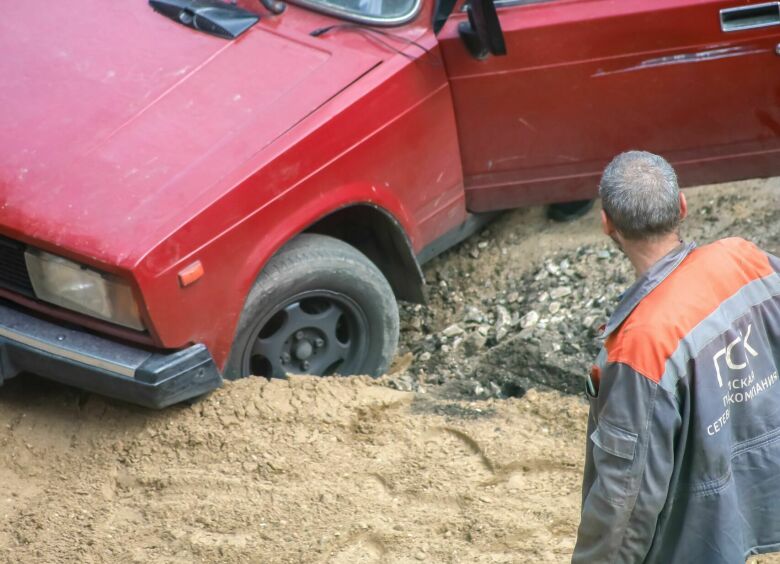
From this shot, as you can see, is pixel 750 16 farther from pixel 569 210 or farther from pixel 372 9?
pixel 372 9

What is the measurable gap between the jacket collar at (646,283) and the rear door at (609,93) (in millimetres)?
2296

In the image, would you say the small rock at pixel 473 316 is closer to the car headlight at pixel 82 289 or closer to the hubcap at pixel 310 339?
the hubcap at pixel 310 339

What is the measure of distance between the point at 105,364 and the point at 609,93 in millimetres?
2462

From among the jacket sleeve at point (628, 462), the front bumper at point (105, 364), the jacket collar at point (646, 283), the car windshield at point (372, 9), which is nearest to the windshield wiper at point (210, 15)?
the car windshield at point (372, 9)

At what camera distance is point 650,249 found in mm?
2723

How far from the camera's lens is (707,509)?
107 inches

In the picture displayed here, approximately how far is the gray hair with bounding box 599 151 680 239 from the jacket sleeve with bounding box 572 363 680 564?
0.35 meters

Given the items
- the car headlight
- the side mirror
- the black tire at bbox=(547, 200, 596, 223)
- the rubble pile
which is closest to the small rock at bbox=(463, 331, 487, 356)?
the rubble pile

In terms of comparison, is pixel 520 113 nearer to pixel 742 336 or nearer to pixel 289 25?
pixel 289 25

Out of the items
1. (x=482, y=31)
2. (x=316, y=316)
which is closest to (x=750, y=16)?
(x=482, y=31)

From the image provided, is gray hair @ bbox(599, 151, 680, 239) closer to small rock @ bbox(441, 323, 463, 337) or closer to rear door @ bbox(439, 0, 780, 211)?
rear door @ bbox(439, 0, 780, 211)

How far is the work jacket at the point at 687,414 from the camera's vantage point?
2588 millimetres

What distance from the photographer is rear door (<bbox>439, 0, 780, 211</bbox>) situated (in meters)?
4.81

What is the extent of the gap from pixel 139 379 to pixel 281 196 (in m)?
0.86
